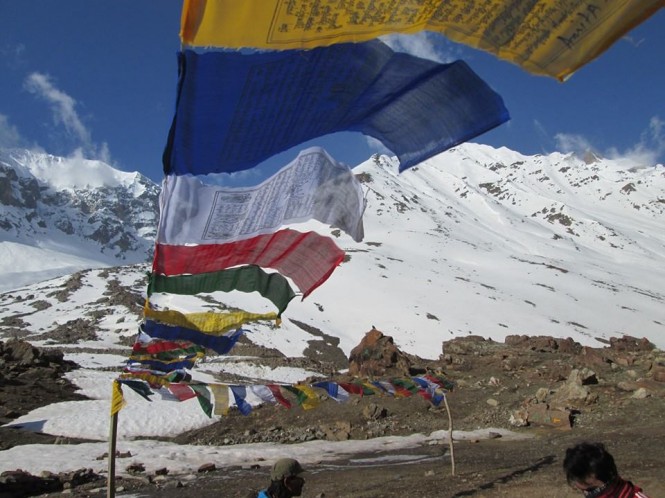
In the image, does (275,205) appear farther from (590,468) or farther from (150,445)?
(150,445)

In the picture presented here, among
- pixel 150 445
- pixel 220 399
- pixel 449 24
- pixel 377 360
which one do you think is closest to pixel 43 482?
pixel 220 399

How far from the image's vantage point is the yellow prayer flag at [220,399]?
10.0 meters

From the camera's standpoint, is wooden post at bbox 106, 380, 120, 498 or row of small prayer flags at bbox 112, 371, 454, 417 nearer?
wooden post at bbox 106, 380, 120, 498

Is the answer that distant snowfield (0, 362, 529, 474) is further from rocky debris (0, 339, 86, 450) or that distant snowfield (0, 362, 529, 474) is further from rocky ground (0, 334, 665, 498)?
rocky debris (0, 339, 86, 450)

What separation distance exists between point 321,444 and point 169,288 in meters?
12.7

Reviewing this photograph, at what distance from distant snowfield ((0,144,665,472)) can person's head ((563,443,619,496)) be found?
22.0ft

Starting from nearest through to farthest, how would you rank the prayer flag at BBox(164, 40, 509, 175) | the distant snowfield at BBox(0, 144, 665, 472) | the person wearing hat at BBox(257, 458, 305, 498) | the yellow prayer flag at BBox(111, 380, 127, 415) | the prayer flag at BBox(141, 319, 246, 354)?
1. the prayer flag at BBox(164, 40, 509, 175)
2. the person wearing hat at BBox(257, 458, 305, 498)
3. the yellow prayer flag at BBox(111, 380, 127, 415)
4. the prayer flag at BBox(141, 319, 246, 354)
5. the distant snowfield at BBox(0, 144, 665, 472)

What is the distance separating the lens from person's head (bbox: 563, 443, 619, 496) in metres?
3.15

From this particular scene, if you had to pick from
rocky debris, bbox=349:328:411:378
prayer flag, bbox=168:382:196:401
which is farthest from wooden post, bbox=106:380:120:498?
rocky debris, bbox=349:328:411:378

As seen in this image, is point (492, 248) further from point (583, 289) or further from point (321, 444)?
point (321, 444)

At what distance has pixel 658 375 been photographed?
2088 centimetres

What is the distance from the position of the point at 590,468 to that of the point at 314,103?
3.34m

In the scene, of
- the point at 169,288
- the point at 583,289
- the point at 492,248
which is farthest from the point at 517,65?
the point at 492,248

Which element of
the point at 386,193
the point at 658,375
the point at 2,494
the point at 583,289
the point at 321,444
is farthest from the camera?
the point at 386,193
